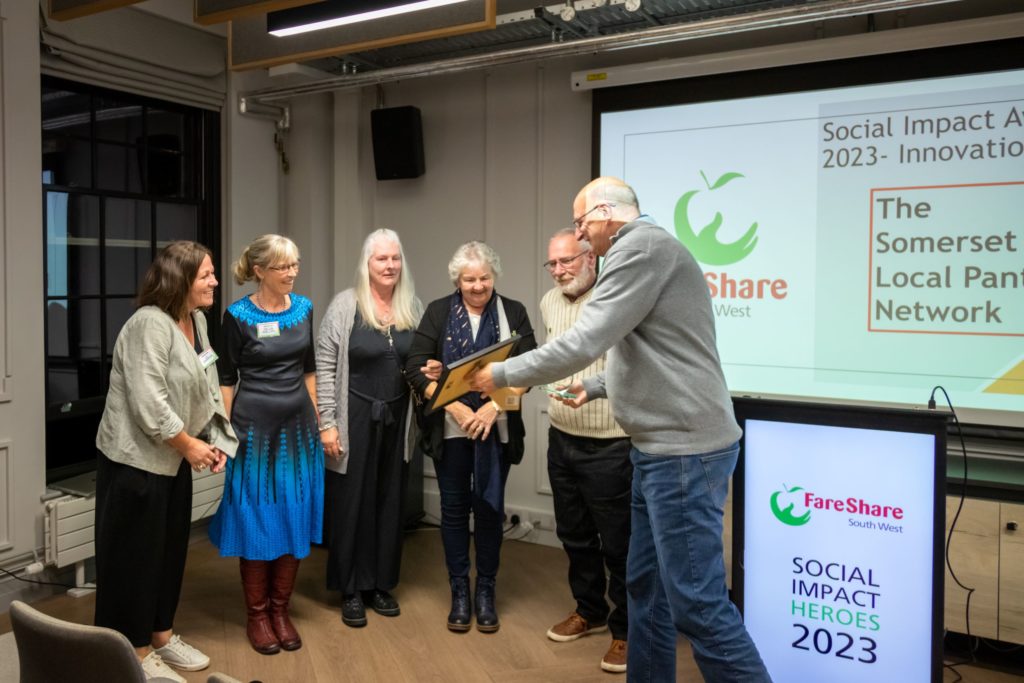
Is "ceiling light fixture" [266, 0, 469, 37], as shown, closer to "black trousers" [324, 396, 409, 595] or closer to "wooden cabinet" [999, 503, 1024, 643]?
"black trousers" [324, 396, 409, 595]

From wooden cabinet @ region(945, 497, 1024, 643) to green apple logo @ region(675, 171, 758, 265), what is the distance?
141 centimetres

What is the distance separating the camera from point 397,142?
4.86 meters

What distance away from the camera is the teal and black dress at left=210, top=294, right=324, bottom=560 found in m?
3.22

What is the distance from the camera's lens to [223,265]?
4.99 m

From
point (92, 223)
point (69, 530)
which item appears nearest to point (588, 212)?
point (69, 530)

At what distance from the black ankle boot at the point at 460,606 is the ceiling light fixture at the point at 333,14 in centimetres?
225

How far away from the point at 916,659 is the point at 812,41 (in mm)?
2529

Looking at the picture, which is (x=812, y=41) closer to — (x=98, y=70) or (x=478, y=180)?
(x=478, y=180)

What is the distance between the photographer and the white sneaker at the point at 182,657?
3107 mm

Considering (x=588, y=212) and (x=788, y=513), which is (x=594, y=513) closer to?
(x=788, y=513)

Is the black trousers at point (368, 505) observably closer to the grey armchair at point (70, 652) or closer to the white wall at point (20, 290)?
the white wall at point (20, 290)

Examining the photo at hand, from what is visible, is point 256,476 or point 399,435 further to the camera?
point 399,435

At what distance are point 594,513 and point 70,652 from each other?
77.5 inches

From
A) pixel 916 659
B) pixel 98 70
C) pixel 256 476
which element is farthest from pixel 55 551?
pixel 916 659
